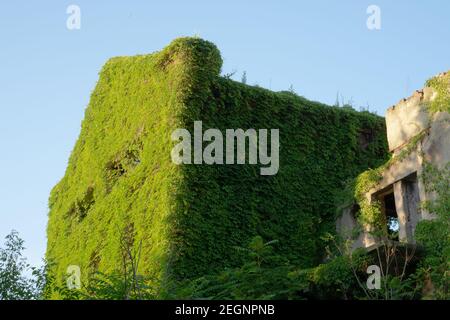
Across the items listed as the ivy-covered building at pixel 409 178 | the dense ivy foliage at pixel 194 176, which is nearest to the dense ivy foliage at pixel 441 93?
the ivy-covered building at pixel 409 178

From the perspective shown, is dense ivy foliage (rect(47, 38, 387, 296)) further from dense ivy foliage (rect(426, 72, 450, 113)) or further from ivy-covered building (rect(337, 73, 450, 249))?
dense ivy foliage (rect(426, 72, 450, 113))

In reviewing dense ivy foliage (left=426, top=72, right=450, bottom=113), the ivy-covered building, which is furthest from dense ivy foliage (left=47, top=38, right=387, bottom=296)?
dense ivy foliage (left=426, top=72, right=450, bottom=113)

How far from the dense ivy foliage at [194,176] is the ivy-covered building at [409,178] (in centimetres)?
141

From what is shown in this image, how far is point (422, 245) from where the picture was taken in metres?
14.3

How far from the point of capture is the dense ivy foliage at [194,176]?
16.5m

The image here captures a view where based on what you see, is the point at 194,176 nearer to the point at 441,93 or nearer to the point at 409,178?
the point at 409,178

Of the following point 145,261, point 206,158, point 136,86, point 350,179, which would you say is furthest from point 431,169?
point 136,86

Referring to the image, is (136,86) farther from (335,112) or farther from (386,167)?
(386,167)

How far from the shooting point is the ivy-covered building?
15.6 m

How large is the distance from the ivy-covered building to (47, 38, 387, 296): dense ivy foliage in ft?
4.63

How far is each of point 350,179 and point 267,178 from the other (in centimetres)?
271

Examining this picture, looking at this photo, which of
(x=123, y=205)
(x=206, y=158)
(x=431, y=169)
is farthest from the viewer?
(x=123, y=205)

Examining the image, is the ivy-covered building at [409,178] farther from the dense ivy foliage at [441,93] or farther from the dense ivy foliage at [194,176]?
the dense ivy foliage at [194,176]

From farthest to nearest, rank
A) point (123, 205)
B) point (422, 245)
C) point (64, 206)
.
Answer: point (64, 206), point (123, 205), point (422, 245)
